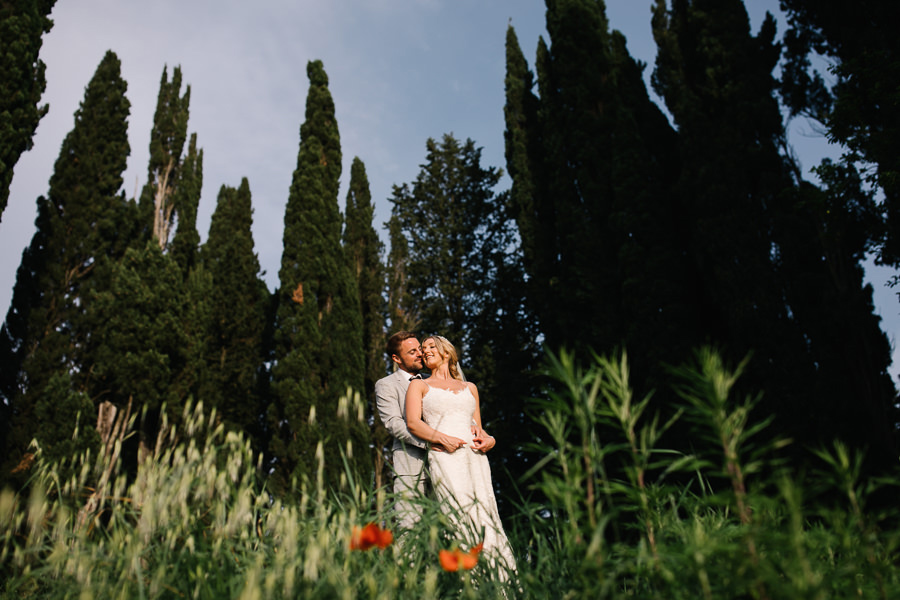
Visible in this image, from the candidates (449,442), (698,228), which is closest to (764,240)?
(698,228)

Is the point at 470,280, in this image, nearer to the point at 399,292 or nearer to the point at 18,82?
the point at 399,292

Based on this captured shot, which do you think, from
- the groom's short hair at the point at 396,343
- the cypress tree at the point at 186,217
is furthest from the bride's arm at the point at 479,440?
the cypress tree at the point at 186,217

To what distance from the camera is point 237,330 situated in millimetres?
16875

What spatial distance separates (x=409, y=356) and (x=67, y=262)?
367 inches

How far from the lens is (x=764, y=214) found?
9.12m

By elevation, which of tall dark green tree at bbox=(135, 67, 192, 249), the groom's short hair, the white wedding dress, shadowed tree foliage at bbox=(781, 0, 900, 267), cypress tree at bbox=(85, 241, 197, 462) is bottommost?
the white wedding dress

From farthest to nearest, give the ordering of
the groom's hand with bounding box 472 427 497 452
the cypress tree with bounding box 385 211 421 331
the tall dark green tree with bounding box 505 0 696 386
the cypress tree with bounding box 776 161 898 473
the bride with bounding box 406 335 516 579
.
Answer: the cypress tree with bounding box 385 211 421 331 < the tall dark green tree with bounding box 505 0 696 386 < the cypress tree with bounding box 776 161 898 473 < the groom's hand with bounding box 472 427 497 452 < the bride with bounding box 406 335 516 579

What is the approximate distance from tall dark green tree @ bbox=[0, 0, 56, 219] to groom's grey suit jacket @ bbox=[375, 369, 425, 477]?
6.49 meters

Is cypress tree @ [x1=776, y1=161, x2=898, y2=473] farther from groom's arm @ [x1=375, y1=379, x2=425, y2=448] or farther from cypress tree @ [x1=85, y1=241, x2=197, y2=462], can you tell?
cypress tree @ [x1=85, y1=241, x2=197, y2=462]

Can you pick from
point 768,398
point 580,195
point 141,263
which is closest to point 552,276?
point 580,195

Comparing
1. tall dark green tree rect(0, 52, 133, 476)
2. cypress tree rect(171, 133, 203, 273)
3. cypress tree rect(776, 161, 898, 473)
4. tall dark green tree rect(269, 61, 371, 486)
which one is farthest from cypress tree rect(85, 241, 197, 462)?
cypress tree rect(776, 161, 898, 473)

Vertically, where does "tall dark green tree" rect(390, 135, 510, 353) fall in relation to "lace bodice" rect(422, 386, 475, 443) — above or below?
above

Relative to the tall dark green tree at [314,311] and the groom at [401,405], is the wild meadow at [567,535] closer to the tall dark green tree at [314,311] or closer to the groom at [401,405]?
the groom at [401,405]

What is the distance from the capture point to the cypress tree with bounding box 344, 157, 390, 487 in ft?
56.0
